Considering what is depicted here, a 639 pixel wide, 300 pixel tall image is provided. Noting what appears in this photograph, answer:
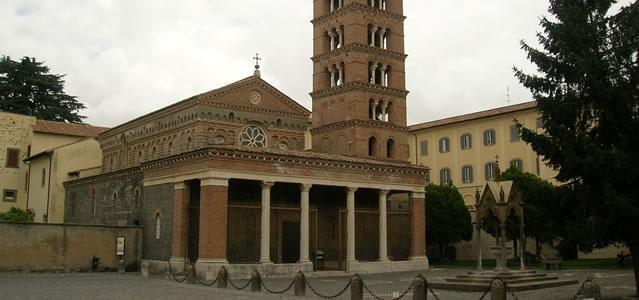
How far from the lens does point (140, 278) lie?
25438mm

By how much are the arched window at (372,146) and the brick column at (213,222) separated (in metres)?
9.98

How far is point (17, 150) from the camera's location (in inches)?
1804

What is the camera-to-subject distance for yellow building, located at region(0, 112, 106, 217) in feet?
150

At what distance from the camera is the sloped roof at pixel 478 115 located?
1731 inches

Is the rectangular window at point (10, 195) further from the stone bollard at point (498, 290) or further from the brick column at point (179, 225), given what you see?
the stone bollard at point (498, 290)

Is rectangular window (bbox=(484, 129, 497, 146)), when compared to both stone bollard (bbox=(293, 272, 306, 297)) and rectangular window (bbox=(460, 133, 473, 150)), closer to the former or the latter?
rectangular window (bbox=(460, 133, 473, 150))

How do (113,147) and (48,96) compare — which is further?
(48,96)

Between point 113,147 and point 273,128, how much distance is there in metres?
12.7

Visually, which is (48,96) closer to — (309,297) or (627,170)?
(309,297)

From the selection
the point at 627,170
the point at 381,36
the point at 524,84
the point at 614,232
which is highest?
the point at 381,36

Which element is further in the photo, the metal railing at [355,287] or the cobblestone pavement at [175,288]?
the cobblestone pavement at [175,288]

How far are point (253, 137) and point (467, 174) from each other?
64.5 ft

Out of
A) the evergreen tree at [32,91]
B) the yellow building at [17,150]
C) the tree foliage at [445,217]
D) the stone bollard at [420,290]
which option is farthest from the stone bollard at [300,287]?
the evergreen tree at [32,91]

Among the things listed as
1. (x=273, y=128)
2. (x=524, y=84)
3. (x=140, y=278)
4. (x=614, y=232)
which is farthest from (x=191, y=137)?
(x=614, y=232)
